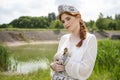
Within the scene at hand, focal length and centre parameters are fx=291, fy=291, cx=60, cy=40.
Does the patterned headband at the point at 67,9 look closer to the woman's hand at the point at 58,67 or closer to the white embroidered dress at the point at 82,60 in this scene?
the white embroidered dress at the point at 82,60

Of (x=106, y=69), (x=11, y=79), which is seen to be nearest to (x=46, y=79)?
(x=11, y=79)

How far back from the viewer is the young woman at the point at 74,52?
2.02 meters

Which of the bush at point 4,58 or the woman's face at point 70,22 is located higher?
the woman's face at point 70,22

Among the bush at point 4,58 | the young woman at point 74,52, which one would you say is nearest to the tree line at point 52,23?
the bush at point 4,58

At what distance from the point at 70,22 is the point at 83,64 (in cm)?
32

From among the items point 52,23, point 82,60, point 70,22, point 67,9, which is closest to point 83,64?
point 82,60

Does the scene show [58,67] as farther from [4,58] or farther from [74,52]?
[4,58]

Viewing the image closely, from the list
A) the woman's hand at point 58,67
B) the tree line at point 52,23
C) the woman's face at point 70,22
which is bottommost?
the tree line at point 52,23

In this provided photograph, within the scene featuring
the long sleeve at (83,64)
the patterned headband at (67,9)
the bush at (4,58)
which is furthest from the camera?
the bush at (4,58)

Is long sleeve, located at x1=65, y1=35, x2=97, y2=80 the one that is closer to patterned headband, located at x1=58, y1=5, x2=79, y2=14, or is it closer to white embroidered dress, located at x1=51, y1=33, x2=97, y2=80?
white embroidered dress, located at x1=51, y1=33, x2=97, y2=80

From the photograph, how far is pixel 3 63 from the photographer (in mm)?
8969

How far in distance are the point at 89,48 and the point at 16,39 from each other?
103 feet

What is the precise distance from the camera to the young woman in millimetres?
2021

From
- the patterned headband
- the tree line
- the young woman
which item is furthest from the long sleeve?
the tree line
